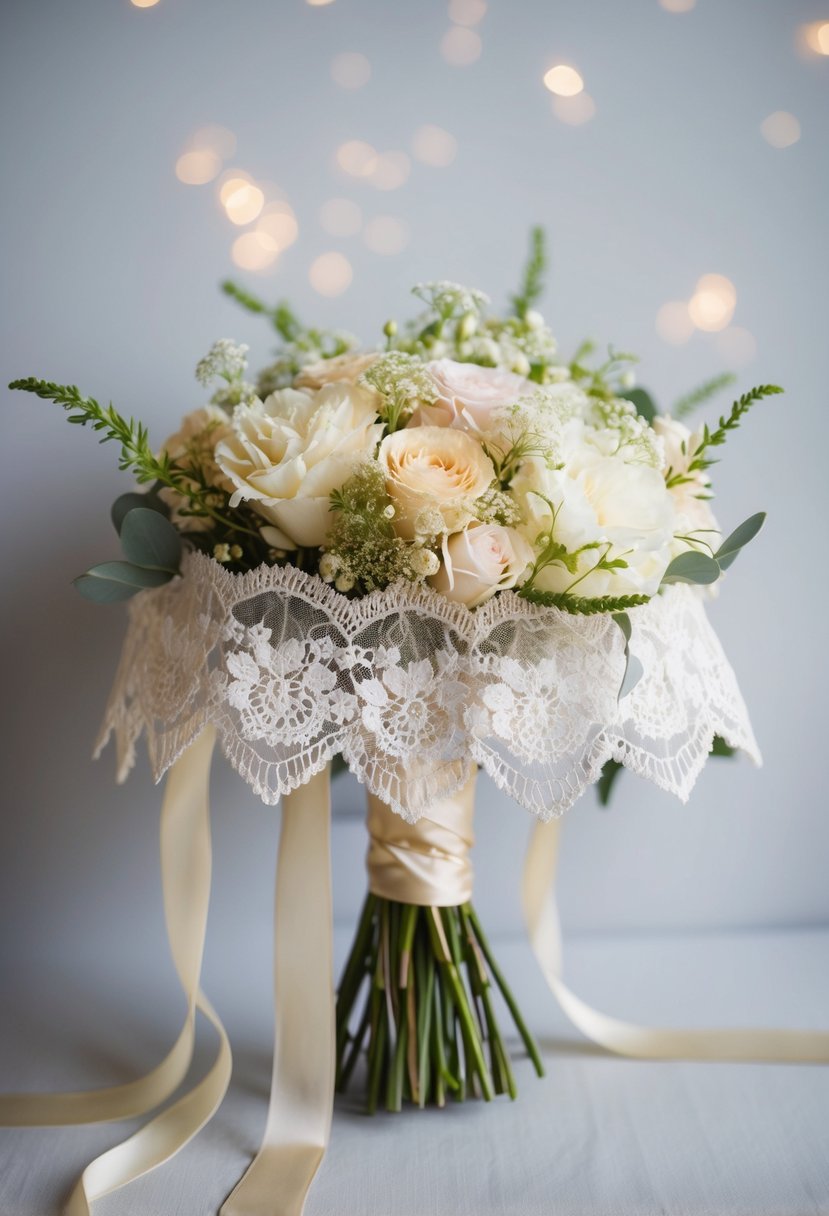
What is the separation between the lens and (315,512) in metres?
0.78

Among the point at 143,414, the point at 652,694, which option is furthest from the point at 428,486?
the point at 143,414

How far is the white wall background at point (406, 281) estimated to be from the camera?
1.20 m

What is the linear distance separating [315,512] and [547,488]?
0.19m

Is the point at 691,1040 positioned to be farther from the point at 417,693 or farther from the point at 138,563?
the point at 138,563

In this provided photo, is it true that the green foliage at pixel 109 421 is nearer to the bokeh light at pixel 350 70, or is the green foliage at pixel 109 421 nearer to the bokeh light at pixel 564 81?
the bokeh light at pixel 350 70

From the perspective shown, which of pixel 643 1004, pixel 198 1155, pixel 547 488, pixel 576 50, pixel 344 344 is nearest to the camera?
pixel 547 488

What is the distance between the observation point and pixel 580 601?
75 centimetres

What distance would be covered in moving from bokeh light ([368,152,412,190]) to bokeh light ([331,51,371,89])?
0.10 meters

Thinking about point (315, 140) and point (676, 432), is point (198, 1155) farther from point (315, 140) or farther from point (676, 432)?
point (315, 140)

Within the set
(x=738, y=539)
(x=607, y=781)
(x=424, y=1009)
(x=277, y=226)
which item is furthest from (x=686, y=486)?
(x=277, y=226)

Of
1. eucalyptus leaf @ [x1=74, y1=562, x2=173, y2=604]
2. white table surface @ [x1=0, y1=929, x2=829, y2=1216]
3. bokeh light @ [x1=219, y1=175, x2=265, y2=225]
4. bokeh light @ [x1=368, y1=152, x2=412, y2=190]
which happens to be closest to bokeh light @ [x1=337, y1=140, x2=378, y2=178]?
bokeh light @ [x1=368, y1=152, x2=412, y2=190]

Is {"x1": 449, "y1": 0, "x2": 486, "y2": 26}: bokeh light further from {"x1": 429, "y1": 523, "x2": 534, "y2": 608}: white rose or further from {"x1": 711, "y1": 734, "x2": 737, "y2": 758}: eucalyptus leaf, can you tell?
{"x1": 711, "y1": 734, "x2": 737, "y2": 758}: eucalyptus leaf

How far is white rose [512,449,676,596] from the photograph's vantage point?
2.44ft

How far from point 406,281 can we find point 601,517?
2.04ft
